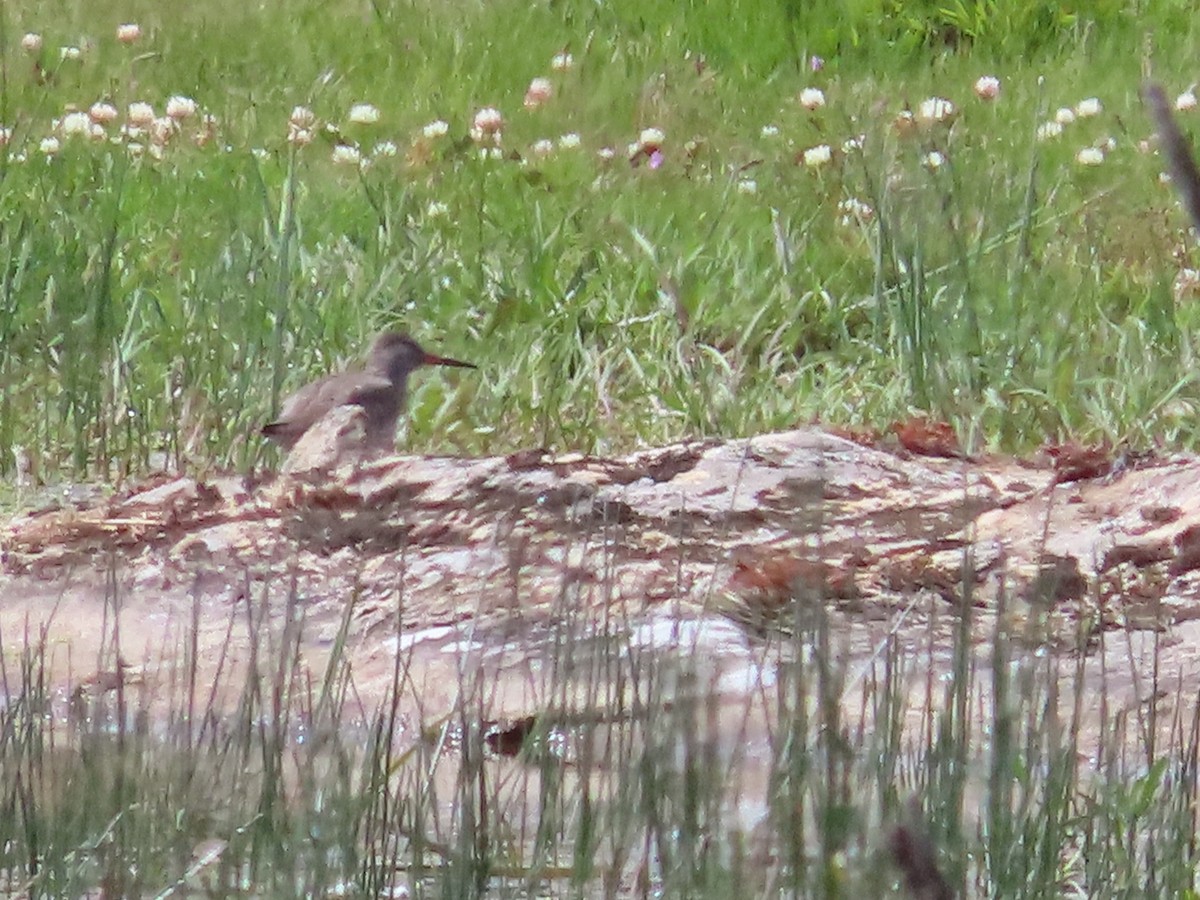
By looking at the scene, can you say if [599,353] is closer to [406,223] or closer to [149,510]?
[406,223]

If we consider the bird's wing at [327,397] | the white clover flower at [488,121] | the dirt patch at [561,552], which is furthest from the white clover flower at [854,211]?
the bird's wing at [327,397]

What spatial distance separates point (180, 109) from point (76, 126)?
1.39ft

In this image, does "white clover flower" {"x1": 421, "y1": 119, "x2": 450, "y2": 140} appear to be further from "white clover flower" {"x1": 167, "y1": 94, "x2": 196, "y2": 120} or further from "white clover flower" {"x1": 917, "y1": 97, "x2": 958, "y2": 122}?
"white clover flower" {"x1": 917, "y1": 97, "x2": 958, "y2": 122}

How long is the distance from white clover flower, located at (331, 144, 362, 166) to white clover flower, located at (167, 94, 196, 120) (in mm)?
647

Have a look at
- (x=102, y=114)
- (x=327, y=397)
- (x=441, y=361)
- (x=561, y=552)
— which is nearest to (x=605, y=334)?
(x=441, y=361)

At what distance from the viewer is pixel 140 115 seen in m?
7.53

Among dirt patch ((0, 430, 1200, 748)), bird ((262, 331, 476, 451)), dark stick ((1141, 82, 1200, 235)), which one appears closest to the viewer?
dark stick ((1141, 82, 1200, 235))

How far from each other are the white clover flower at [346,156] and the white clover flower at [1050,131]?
210 centimetres

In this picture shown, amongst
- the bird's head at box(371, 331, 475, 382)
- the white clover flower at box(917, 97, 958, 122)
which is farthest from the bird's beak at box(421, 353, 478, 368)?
the white clover flower at box(917, 97, 958, 122)

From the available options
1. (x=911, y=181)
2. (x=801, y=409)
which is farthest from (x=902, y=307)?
(x=911, y=181)

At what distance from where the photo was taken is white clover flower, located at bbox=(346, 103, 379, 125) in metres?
7.54

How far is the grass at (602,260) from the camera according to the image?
16.8ft

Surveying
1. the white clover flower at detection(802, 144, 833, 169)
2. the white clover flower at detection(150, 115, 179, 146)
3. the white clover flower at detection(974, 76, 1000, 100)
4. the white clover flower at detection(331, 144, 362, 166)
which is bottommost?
the white clover flower at detection(802, 144, 833, 169)

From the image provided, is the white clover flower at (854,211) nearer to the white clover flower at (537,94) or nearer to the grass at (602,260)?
the grass at (602,260)
